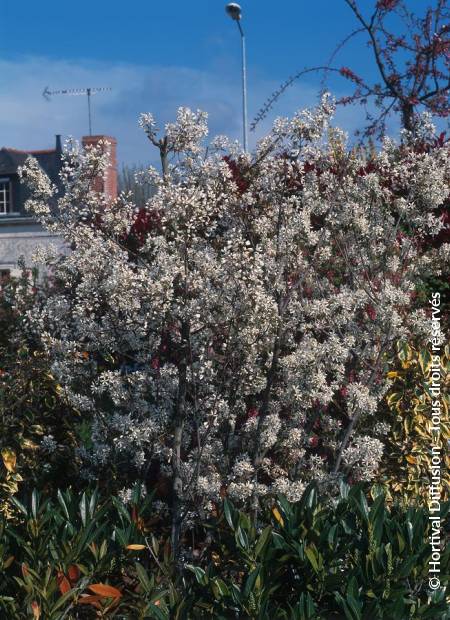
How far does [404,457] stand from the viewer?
537 centimetres

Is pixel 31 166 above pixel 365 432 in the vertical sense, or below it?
above

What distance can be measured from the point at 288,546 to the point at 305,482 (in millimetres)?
1318

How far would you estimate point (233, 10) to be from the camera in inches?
720

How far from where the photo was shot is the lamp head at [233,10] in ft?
58.9

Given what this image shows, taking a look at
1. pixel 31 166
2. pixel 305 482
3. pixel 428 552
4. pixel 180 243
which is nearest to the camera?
pixel 428 552

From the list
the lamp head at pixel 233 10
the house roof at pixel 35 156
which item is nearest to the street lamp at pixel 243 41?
the lamp head at pixel 233 10

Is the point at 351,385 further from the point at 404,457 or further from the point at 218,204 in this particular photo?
the point at 218,204

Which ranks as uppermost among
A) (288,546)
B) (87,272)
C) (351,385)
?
(87,272)

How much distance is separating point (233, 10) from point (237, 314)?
15229mm

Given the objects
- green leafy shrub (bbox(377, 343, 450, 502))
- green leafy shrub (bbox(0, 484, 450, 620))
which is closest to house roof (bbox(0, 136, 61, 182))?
green leafy shrub (bbox(377, 343, 450, 502))

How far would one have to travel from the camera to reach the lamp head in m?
18.0

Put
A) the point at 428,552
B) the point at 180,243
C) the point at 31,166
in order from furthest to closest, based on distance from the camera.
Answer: the point at 31,166 < the point at 180,243 < the point at 428,552

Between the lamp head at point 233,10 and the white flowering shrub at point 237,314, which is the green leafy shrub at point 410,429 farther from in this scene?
the lamp head at point 233,10

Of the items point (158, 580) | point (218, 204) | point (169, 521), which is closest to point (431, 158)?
point (218, 204)
